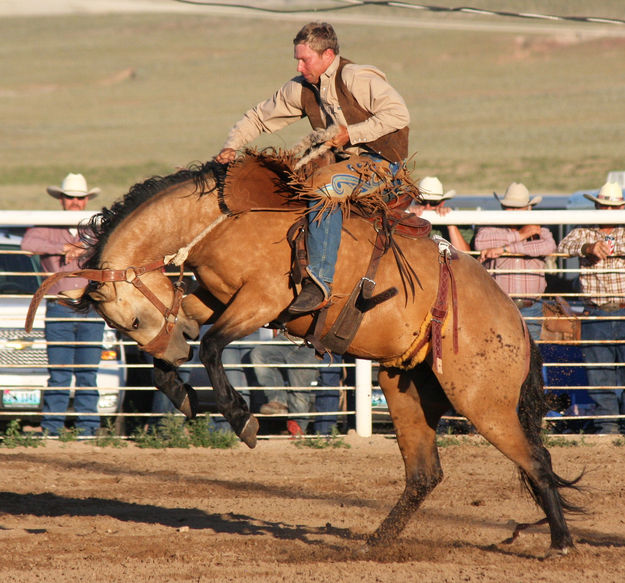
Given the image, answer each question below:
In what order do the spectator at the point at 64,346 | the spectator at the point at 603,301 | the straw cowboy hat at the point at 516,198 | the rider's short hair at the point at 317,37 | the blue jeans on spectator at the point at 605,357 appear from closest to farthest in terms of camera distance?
the rider's short hair at the point at 317,37, the spectator at the point at 64,346, the spectator at the point at 603,301, the blue jeans on spectator at the point at 605,357, the straw cowboy hat at the point at 516,198

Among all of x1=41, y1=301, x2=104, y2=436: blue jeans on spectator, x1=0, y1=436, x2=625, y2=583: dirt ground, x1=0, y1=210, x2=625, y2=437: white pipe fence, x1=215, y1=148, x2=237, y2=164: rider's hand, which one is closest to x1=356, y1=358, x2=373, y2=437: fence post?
x1=0, y1=210, x2=625, y2=437: white pipe fence

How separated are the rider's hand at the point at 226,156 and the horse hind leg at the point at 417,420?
1.62 metres

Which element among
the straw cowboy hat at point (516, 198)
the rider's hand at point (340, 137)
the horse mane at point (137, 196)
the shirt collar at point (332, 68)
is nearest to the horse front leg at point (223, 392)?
the horse mane at point (137, 196)

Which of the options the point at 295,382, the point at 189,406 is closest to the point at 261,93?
the point at 295,382

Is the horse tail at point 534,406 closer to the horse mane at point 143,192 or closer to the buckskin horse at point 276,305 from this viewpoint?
the buckskin horse at point 276,305

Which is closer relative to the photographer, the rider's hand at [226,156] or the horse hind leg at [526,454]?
the rider's hand at [226,156]

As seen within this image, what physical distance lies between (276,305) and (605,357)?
448 cm

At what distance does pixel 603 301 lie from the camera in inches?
349

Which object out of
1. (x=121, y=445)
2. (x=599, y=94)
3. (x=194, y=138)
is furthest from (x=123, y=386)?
(x=599, y=94)

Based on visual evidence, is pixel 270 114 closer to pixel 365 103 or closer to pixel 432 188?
pixel 365 103

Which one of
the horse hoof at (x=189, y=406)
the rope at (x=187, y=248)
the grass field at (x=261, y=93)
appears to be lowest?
the horse hoof at (x=189, y=406)

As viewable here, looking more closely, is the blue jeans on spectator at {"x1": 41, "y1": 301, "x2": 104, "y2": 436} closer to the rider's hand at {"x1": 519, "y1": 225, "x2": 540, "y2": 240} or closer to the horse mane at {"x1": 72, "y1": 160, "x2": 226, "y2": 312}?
the horse mane at {"x1": 72, "y1": 160, "x2": 226, "y2": 312}

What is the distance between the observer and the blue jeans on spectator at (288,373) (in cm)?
889

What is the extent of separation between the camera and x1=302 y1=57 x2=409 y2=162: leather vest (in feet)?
18.4
